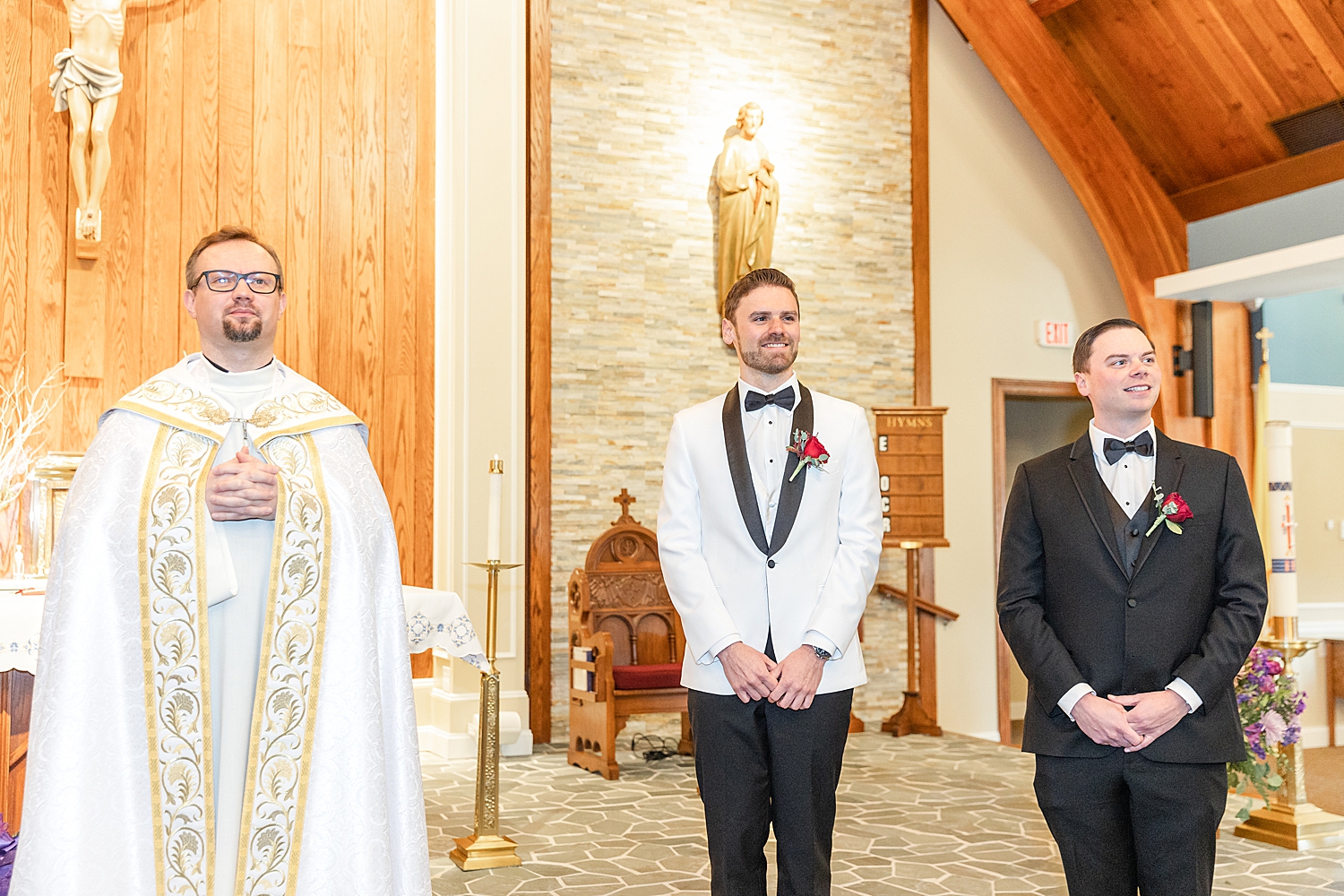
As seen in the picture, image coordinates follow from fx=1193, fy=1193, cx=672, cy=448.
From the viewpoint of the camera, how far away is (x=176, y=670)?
2346 millimetres

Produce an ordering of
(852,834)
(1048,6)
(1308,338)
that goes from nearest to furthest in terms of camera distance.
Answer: (852,834)
(1048,6)
(1308,338)

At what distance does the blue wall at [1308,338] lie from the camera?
336 inches

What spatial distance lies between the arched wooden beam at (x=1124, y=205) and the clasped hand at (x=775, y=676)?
6236 millimetres

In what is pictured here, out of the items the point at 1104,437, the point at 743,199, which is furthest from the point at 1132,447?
the point at 743,199

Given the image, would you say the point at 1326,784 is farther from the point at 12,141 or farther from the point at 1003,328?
the point at 12,141

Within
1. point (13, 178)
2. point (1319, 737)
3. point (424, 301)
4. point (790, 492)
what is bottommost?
point (1319, 737)

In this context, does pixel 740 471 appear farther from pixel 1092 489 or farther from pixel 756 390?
pixel 1092 489

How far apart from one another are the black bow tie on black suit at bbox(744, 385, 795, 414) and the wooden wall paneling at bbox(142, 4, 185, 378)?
4443 millimetres

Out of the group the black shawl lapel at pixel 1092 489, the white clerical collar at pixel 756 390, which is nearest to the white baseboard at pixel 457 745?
the white clerical collar at pixel 756 390

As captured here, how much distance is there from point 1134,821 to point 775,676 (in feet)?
2.69

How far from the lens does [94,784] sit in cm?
223

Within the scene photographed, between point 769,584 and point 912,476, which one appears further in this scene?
point 912,476

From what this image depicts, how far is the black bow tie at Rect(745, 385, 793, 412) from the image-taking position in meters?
2.81

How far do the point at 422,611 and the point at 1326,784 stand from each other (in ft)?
16.7
